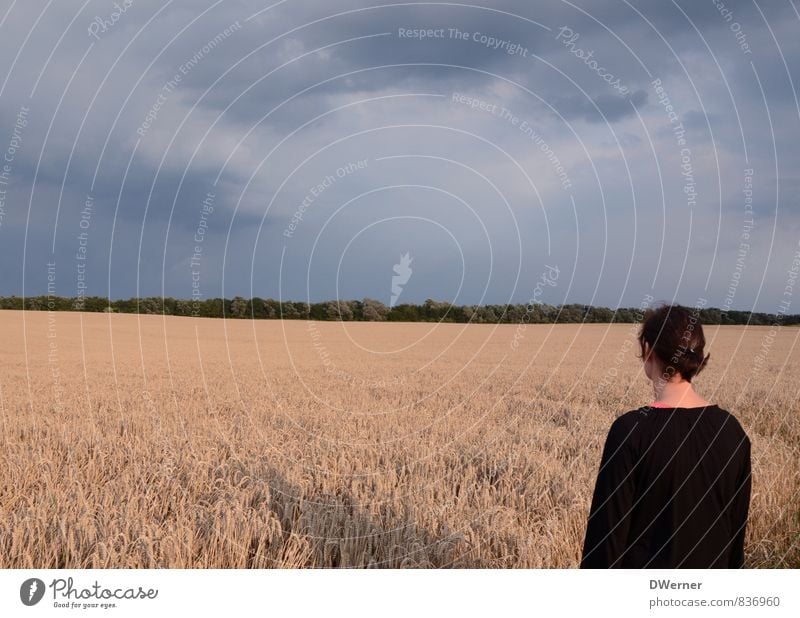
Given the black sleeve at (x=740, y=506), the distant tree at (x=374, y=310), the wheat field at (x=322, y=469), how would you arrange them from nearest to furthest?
the black sleeve at (x=740, y=506) < the wheat field at (x=322, y=469) < the distant tree at (x=374, y=310)

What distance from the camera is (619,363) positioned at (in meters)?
33.3

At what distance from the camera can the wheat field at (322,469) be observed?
582 centimetres

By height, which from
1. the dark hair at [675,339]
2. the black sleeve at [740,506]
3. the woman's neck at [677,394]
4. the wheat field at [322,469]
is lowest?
the wheat field at [322,469]

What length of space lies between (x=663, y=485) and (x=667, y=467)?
0.42ft

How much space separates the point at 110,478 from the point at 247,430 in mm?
3726

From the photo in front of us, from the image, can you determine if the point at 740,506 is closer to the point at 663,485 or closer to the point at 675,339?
the point at 663,485

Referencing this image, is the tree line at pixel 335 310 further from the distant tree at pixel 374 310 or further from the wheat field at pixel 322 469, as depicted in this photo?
the wheat field at pixel 322 469
